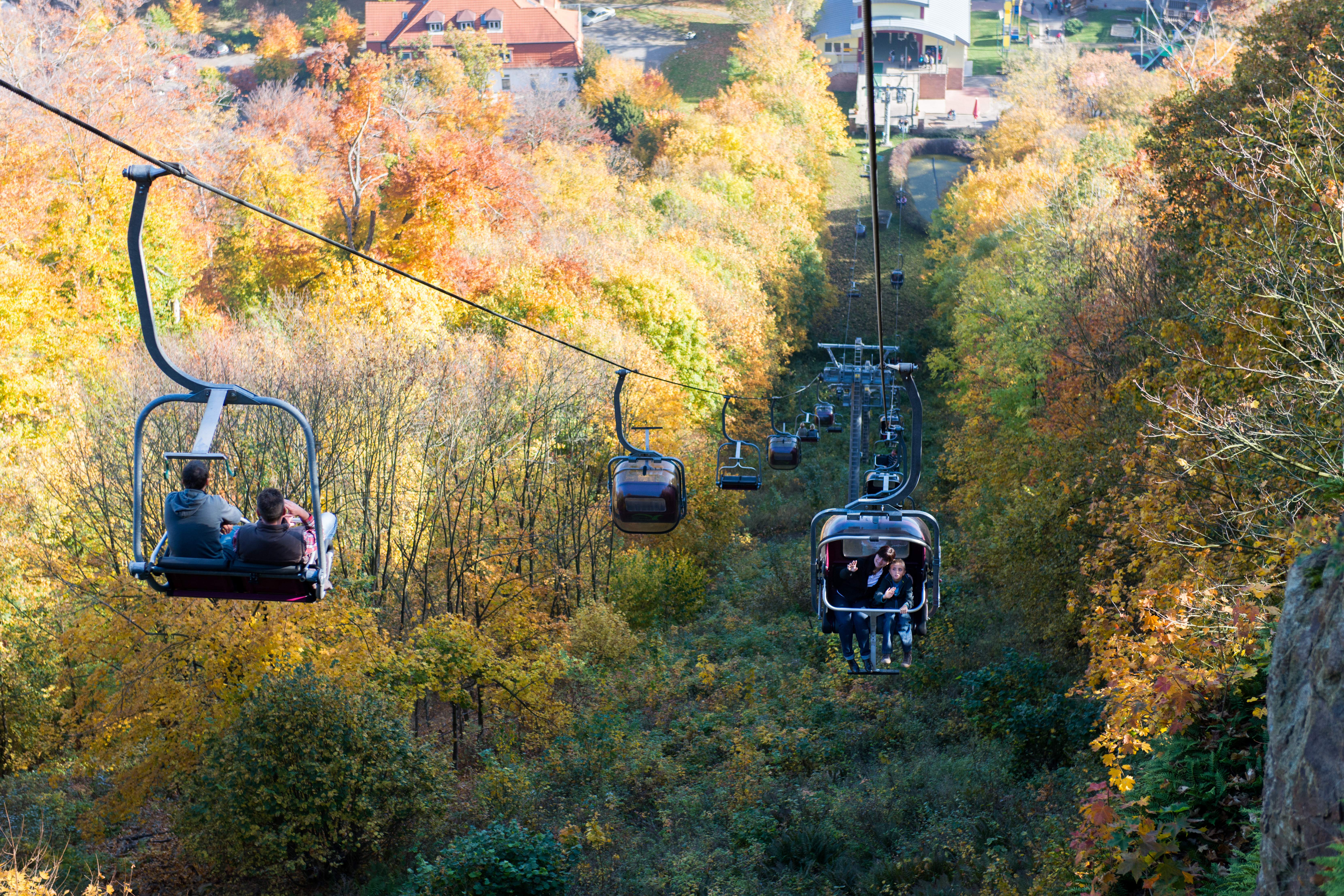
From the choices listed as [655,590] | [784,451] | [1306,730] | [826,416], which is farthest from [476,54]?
[1306,730]

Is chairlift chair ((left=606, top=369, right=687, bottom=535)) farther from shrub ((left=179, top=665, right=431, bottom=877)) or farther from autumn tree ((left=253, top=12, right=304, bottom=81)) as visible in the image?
autumn tree ((left=253, top=12, right=304, bottom=81))

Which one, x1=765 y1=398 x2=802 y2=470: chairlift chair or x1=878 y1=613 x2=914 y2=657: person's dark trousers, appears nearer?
x1=878 y1=613 x2=914 y2=657: person's dark trousers

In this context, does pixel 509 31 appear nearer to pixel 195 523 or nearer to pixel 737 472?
pixel 737 472

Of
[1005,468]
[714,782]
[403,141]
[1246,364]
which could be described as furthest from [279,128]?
[1246,364]

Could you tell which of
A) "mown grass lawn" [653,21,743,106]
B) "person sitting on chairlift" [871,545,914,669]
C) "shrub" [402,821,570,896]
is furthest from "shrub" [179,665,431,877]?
"mown grass lawn" [653,21,743,106]

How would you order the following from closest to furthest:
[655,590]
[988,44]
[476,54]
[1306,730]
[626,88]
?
[1306,730] → [655,590] → [476,54] → [626,88] → [988,44]

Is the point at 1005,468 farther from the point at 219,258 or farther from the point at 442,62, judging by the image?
the point at 442,62

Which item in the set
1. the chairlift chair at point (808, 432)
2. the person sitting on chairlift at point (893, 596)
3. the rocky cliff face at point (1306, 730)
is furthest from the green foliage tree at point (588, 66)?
the rocky cliff face at point (1306, 730)
